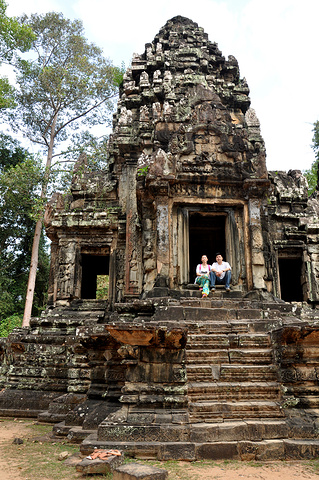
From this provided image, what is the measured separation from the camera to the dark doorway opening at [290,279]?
14.1 m

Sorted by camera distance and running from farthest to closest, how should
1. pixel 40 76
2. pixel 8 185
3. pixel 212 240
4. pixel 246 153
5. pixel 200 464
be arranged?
pixel 40 76
pixel 8 185
pixel 212 240
pixel 246 153
pixel 200 464

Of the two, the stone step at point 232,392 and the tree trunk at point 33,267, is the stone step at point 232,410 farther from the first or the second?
the tree trunk at point 33,267

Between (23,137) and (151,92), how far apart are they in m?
13.7

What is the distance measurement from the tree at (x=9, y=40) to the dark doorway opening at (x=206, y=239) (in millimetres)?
12448

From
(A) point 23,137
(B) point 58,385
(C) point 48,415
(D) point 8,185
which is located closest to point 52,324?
(B) point 58,385

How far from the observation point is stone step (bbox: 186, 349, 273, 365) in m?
→ 6.23

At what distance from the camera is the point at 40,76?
2250 cm

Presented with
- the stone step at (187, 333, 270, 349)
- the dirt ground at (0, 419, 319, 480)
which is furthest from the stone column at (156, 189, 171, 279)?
the dirt ground at (0, 419, 319, 480)

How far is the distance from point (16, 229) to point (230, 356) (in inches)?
Result: 710

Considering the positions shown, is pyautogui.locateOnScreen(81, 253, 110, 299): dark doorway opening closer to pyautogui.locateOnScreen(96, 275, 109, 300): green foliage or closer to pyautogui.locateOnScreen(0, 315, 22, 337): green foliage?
pyautogui.locateOnScreen(0, 315, 22, 337): green foliage

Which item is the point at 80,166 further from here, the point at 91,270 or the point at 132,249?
the point at 91,270

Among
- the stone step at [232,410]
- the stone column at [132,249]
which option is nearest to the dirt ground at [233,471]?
the stone step at [232,410]

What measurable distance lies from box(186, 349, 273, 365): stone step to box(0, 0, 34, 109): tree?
58.9 feet

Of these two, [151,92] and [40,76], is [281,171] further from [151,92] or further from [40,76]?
[40,76]
